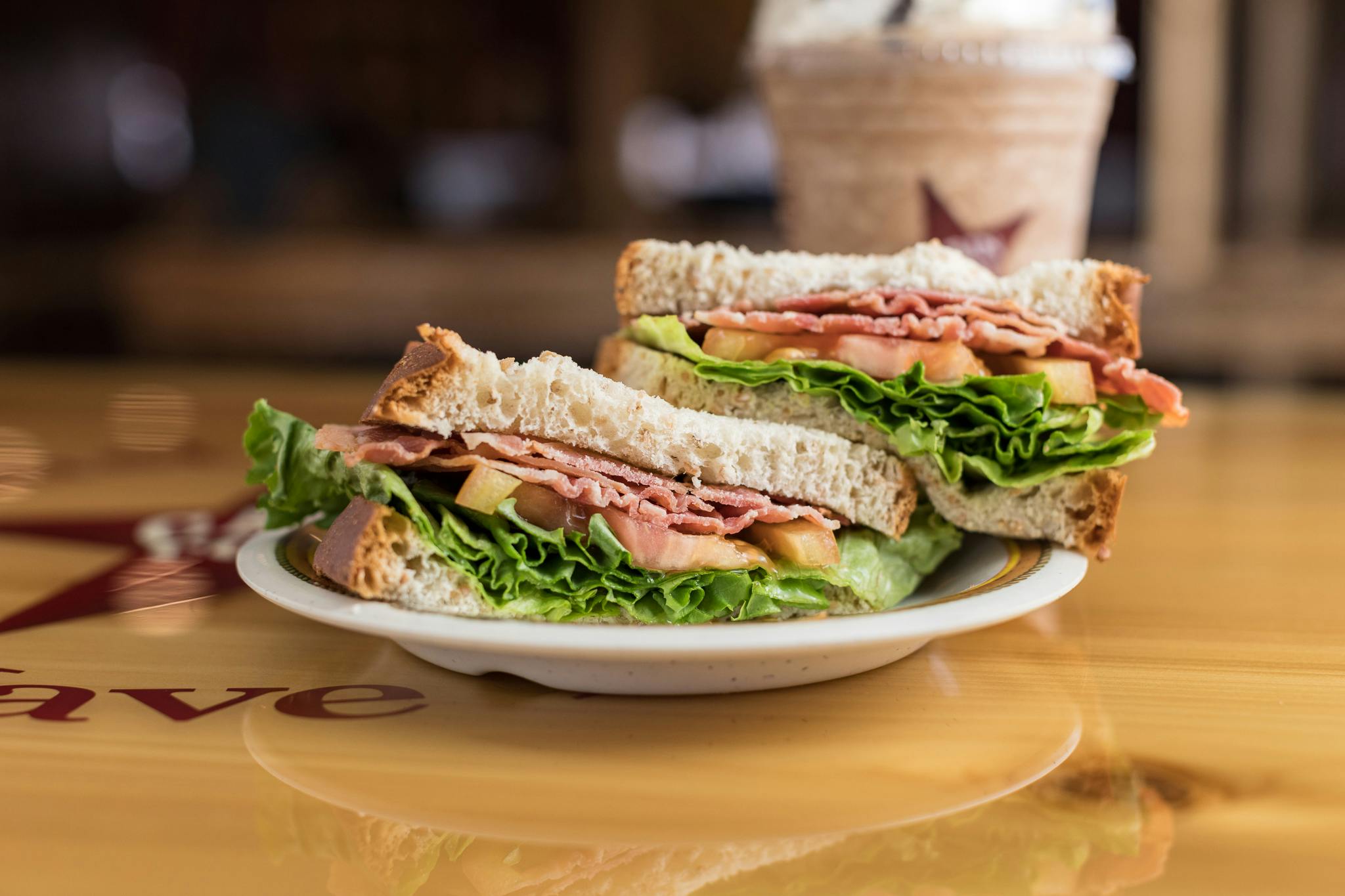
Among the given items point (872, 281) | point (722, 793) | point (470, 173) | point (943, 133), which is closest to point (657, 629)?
point (722, 793)

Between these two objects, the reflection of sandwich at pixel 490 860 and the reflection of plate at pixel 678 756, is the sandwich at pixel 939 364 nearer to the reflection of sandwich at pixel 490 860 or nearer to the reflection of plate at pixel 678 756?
the reflection of plate at pixel 678 756

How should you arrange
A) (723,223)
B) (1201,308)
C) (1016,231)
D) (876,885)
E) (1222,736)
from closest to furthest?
(876,885) → (1222,736) → (1016,231) → (1201,308) → (723,223)

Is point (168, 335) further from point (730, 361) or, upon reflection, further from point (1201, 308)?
point (730, 361)

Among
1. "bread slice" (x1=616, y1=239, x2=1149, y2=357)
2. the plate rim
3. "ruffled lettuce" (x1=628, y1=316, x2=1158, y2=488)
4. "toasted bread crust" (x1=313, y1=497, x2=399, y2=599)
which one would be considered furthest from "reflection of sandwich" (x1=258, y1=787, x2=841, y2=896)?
"bread slice" (x1=616, y1=239, x2=1149, y2=357)

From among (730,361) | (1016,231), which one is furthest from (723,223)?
(730,361)

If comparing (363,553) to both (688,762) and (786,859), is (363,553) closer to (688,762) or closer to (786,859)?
(688,762)
